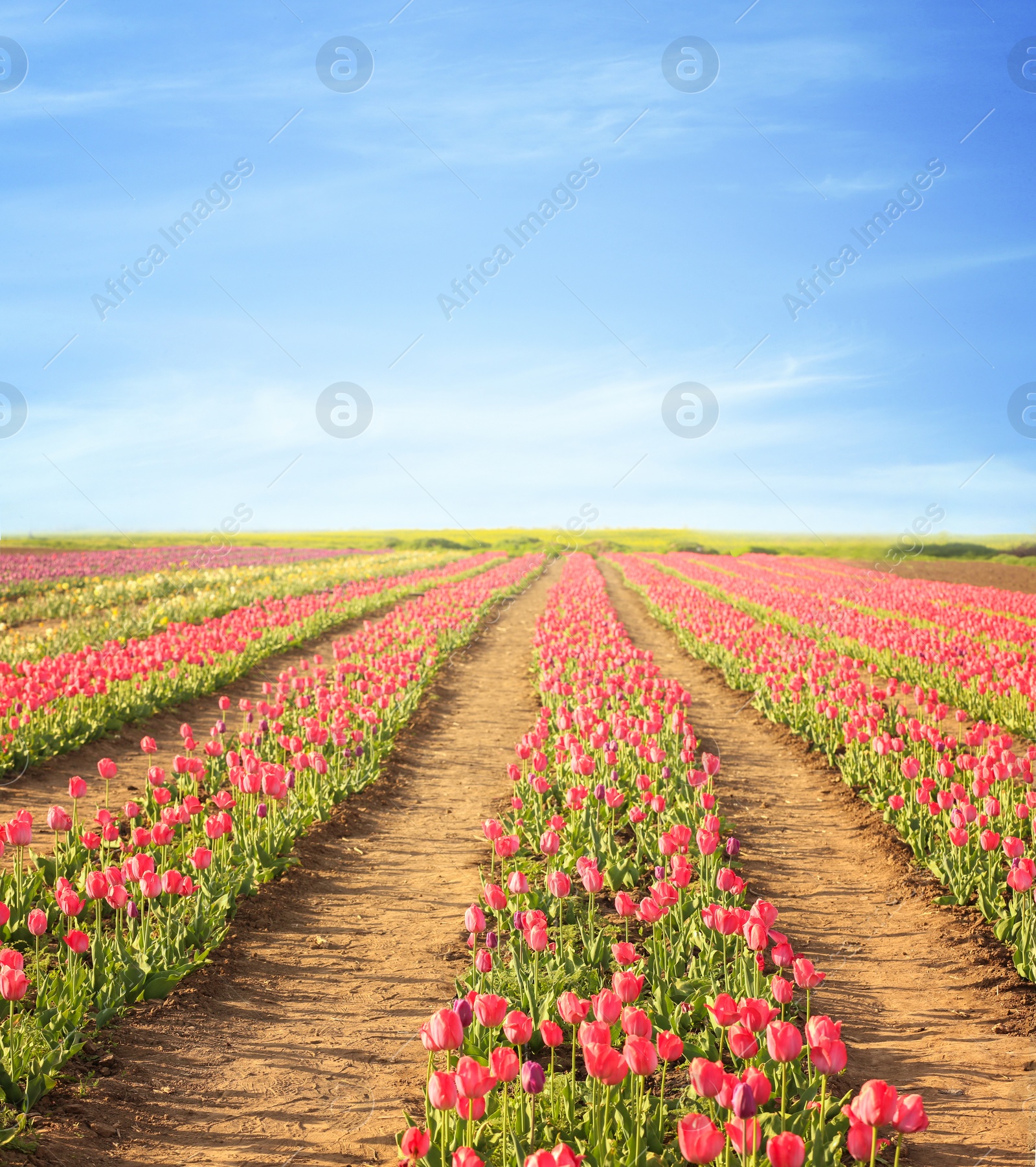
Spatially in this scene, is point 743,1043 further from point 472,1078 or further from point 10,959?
point 10,959

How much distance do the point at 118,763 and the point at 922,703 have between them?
29.2 feet

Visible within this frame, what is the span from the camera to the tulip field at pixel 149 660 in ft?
28.9

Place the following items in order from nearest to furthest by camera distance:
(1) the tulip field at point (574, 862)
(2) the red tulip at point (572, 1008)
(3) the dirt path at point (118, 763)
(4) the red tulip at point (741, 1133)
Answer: (4) the red tulip at point (741, 1133) < (1) the tulip field at point (574, 862) < (2) the red tulip at point (572, 1008) < (3) the dirt path at point (118, 763)

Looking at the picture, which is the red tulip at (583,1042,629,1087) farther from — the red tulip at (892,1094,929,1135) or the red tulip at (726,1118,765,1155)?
the red tulip at (892,1094,929,1135)

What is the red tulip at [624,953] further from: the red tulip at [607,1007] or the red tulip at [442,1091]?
the red tulip at [442,1091]

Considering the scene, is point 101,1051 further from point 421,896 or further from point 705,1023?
point 705,1023

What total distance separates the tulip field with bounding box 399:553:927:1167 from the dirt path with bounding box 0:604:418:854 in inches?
151

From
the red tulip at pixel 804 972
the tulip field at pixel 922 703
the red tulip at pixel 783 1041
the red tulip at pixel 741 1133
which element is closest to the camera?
the red tulip at pixel 741 1133

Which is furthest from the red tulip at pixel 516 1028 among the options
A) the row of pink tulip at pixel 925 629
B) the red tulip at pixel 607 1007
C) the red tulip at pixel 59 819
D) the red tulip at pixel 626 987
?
the row of pink tulip at pixel 925 629

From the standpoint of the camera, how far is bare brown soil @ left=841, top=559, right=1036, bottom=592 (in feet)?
123

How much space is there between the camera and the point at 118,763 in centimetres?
888

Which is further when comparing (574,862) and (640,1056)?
(574,862)

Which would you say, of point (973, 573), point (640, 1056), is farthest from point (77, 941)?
point (973, 573)

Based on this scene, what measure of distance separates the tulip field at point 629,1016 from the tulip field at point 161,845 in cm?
162
